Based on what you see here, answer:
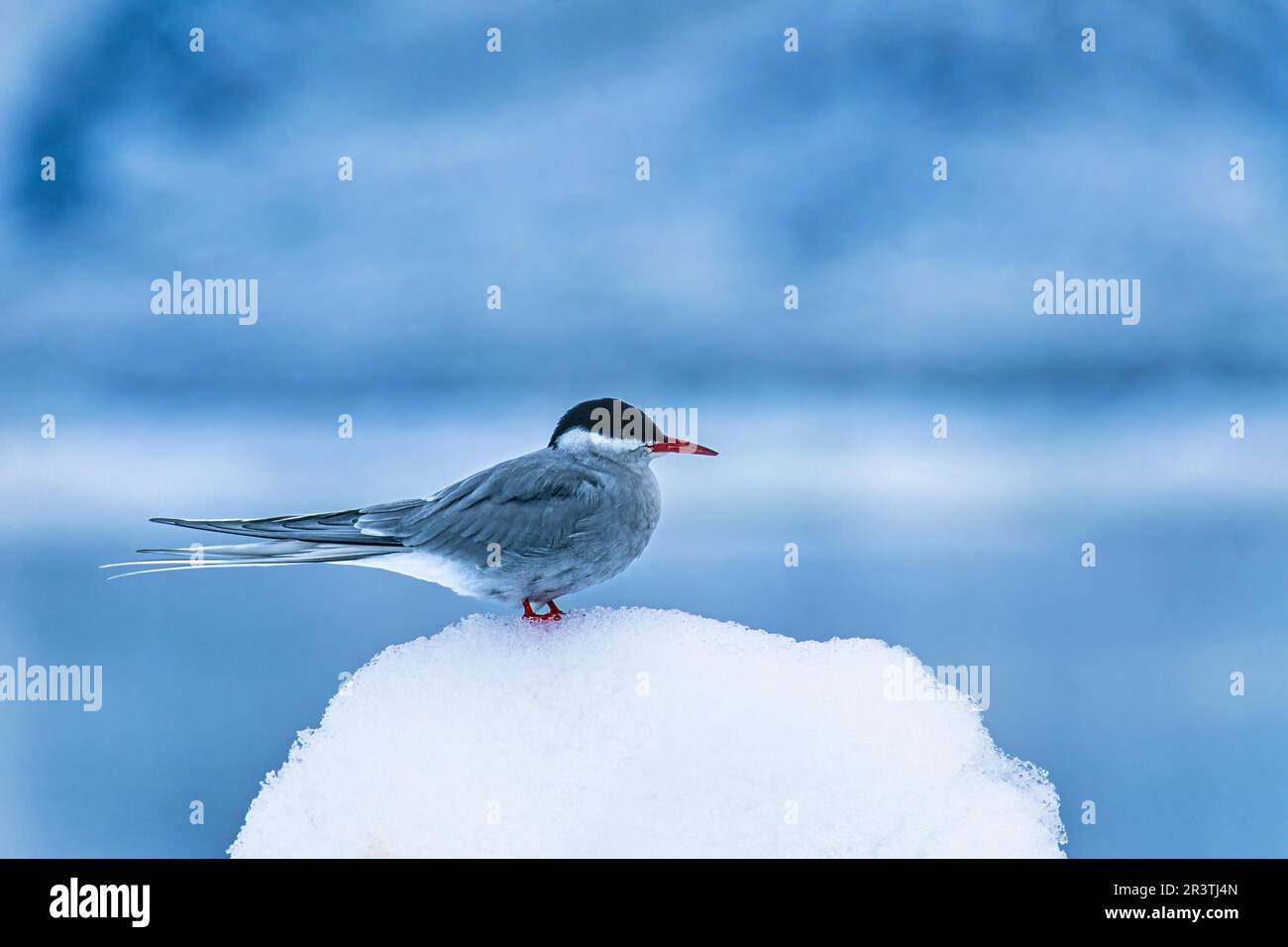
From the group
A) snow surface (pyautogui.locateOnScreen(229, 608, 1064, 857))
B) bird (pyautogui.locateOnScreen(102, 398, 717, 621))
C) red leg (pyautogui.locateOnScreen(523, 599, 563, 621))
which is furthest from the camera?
red leg (pyautogui.locateOnScreen(523, 599, 563, 621))

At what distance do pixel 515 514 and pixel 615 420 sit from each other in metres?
0.22

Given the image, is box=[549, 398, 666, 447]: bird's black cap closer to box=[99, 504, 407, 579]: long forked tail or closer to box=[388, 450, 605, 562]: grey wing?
box=[388, 450, 605, 562]: grey wing

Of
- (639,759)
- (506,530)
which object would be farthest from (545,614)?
(639,759)

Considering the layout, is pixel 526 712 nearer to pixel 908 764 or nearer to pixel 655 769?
pixel 655 769

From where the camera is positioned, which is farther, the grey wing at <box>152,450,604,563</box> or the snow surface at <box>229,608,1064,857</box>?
the grey wing at <box>152,450,604,563</box>

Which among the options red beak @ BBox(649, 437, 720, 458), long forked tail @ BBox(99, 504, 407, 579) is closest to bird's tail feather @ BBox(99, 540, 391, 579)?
long forked tail @ BBox(99, 504, 407, 579)

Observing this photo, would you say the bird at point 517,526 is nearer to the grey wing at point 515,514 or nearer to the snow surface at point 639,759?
the grey wing at point 515,514

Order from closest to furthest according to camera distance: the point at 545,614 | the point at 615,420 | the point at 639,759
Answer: the point at 639,759 < the point at 615,420 < the point at 545,614

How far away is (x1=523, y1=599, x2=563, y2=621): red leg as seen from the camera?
1.62m

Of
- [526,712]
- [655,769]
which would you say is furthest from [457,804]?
[655,769]

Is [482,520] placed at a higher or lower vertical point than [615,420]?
lower

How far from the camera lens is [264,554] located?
1471mm

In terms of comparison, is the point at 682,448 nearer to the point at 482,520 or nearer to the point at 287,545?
the point at 482,520

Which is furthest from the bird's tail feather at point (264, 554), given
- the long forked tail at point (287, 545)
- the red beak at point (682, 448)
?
the red beak at point (682, 448)
